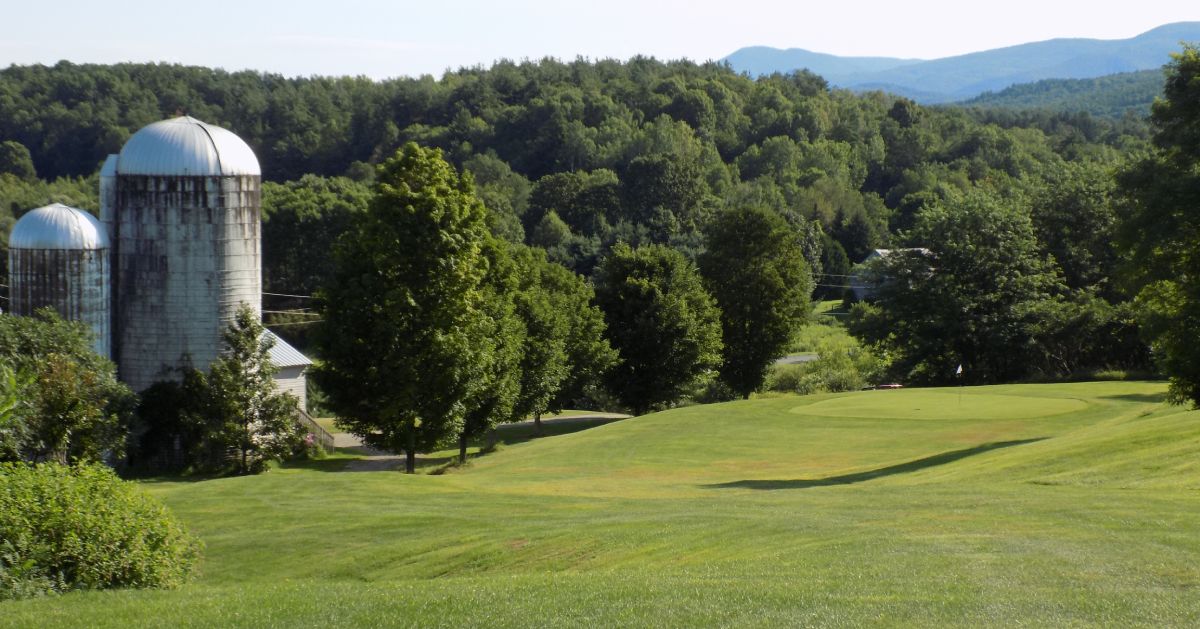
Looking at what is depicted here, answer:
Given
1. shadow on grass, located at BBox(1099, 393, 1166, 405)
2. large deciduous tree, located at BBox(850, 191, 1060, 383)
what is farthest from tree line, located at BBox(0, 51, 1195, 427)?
shadow on grass, located at BBox(1099, 393, 1166, 405)

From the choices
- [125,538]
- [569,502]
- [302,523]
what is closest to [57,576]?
[125,538]

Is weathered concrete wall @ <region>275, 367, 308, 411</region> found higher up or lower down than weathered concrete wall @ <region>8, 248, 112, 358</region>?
lower down

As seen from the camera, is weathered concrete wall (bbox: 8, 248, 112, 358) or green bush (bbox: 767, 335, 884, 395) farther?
green bush (bbox: 767, 335, 884, 395)

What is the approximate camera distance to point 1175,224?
35281 millimetres

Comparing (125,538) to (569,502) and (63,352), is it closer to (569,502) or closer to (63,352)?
(569,502)

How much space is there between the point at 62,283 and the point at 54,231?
1574 mm

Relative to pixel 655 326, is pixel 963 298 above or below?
above

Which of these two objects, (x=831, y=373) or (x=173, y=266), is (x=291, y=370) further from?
(x=831, y=373)

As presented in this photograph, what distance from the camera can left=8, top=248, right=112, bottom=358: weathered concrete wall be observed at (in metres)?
37.0

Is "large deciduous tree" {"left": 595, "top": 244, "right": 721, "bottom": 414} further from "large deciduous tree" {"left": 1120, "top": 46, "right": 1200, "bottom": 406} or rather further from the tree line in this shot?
"large deciduous tree" {"left": 1120, "top": 46, "right": 1200, "bottom": 406}

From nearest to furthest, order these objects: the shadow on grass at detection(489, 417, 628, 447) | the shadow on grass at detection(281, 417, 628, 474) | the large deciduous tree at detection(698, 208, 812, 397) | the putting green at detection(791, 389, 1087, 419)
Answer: the shadow on grass at detection(281, 417, 628, 474), the putting green at detection(791, 389, 1087, 419), the shadow on grass at detection(489, 417, 628, 447), the large deciduous tree at detection(698, 208, 812, 397)

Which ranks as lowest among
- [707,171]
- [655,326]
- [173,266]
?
[655,326]

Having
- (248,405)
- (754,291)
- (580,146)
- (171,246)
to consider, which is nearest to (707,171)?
(580,146)

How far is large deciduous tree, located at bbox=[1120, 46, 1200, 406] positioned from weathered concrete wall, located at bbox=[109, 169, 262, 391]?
27.3 m
